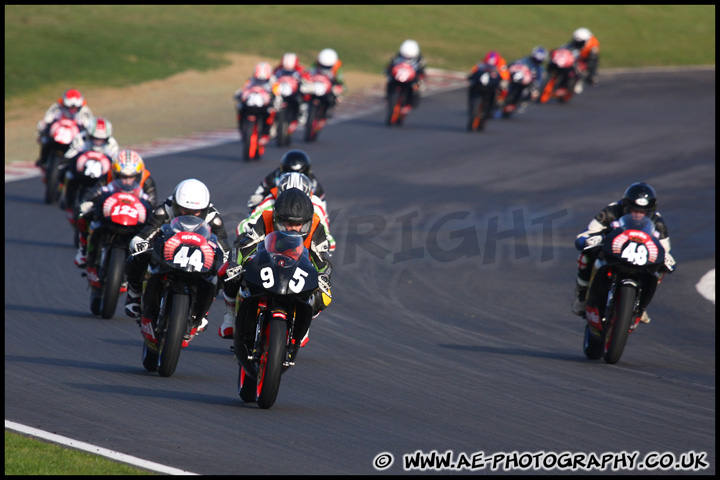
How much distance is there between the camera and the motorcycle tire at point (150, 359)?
31.2 ft

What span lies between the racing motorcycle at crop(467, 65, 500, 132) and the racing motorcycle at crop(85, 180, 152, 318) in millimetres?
14063

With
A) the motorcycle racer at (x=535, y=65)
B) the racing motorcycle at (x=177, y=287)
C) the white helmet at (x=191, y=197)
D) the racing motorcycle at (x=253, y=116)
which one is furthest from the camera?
the motorcycle racer at (x=535, y=65)

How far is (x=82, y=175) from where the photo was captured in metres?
15.8

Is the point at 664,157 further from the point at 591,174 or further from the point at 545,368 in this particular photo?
the point at 545,368

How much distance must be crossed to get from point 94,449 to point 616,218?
574 cm

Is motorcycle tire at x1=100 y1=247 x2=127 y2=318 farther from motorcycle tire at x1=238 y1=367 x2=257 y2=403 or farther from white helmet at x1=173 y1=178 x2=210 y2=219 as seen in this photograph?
motorcycle tire at x1=238 y1=367 x2=257 y2=403

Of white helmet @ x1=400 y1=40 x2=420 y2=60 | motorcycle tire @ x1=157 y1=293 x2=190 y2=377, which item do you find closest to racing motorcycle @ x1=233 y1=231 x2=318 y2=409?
motorcycle tire @ x1=157 y1=293 x2=190 y2=377

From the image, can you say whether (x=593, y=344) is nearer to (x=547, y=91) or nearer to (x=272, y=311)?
(x=272, y=311)

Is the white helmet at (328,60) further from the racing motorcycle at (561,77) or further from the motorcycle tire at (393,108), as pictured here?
the racing motorcycle at (561,77)

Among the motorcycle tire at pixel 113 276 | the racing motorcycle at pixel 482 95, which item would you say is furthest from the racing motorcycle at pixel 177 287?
the racing motorcycle at pixel 482 95

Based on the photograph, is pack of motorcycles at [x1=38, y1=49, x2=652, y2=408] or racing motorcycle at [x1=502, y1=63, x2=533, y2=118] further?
racing motorcycle at [x1=502, y1=63, x2=533, y2=118]

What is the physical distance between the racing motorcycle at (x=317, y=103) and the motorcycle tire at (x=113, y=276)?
12.9m

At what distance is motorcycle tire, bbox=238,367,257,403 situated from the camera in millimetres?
8508

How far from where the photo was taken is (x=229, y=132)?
26.0m
